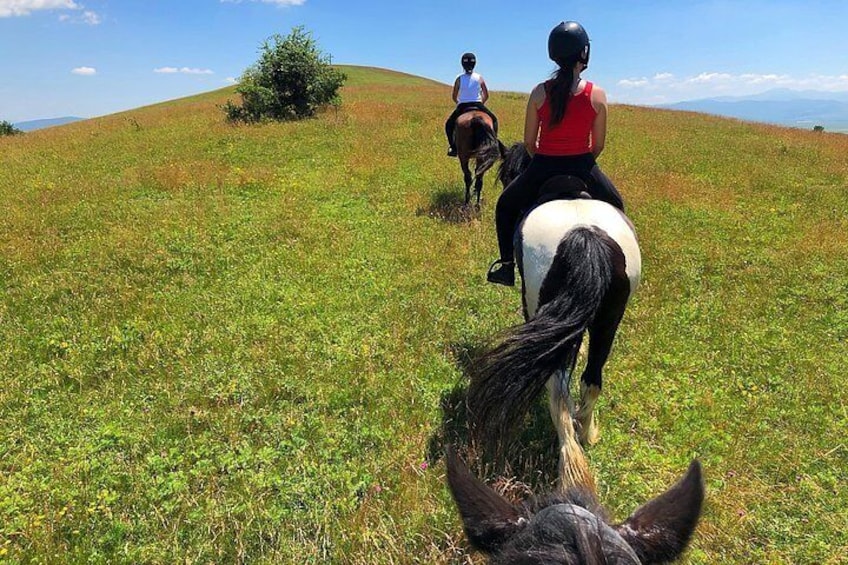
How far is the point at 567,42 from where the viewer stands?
4.11 m

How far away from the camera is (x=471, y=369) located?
13.1 feet

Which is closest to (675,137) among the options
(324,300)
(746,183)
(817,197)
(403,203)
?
(746,183)

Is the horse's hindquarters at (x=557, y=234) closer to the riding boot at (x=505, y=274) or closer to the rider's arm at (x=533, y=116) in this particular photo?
the rider's arm at (x=533, y=116)

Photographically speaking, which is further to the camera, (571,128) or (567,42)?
(571,128)

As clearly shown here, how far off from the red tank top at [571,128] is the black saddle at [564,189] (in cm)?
27

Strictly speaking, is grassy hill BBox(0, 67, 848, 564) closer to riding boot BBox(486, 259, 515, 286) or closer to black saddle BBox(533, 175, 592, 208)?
riding boot BBox(486, 259, 515, 286)

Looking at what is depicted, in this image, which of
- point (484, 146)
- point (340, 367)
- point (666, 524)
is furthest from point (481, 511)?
point (484, 146)

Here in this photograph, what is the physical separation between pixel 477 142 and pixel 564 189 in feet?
22.3

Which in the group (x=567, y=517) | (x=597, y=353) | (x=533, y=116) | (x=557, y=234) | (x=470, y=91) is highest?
(x=470, y=91)

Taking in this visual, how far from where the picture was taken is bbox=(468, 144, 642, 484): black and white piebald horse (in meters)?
3.62

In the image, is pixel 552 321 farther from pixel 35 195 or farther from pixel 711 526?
pixel 35 195

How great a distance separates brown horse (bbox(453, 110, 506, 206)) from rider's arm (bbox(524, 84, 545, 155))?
214 inches

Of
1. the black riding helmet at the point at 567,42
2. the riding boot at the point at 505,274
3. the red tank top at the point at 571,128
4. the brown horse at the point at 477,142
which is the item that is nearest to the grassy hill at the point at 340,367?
the riding boot at the point at 505,274

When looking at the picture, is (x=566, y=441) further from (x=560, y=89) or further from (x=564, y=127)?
(x=560, y=89)
